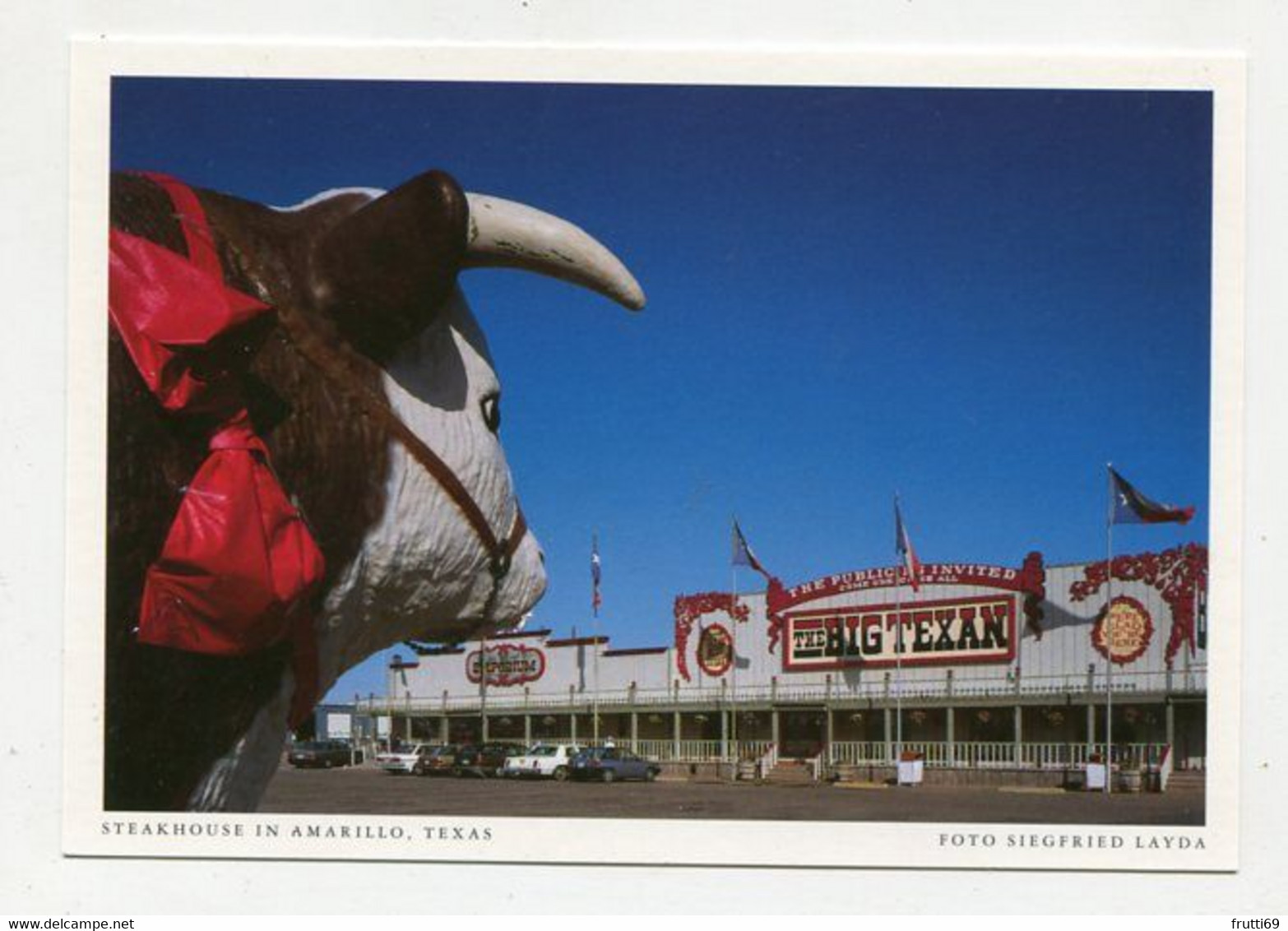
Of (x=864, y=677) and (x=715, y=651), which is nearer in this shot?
(x=715, y=651)

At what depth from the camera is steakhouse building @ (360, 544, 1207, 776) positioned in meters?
8.48

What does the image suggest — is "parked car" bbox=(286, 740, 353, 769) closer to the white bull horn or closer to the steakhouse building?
the steakhouse building

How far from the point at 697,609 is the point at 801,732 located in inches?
74.1

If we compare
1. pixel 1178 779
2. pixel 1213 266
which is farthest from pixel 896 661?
A: pixel 1213 266

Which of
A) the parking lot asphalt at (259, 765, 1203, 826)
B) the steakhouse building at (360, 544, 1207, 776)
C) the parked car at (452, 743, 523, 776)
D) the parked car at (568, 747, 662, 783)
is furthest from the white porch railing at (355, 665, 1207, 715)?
the parking lot asphalt at (259, 765, 1203, 826)

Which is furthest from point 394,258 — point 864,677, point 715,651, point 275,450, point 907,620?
point 864,677

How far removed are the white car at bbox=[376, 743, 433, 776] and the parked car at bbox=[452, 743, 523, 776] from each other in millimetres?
225

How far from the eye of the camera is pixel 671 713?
34.4ft

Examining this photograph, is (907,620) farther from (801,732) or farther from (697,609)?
(697,609)

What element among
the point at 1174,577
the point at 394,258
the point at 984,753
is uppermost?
the point at 394,258

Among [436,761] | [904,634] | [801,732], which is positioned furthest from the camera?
[904,634]

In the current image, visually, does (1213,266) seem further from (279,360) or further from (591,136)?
(279,360)

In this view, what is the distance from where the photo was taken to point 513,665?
10.1 m

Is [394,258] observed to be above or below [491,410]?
above
